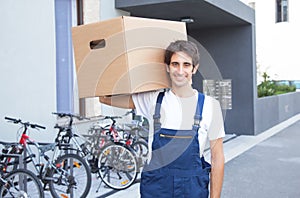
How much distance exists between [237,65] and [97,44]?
27.7ft

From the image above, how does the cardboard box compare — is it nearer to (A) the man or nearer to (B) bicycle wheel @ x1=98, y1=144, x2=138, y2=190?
(A) the man

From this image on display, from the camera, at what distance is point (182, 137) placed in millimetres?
2002

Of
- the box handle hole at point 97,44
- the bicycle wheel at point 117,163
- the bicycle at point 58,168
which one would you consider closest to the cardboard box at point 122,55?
the box handle hole at point 97,44

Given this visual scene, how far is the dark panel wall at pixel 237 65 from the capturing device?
9992 millimetres

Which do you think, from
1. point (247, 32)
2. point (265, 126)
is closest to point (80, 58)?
point (247, 32)

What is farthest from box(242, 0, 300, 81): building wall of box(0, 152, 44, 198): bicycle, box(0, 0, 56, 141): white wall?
box(0, 152, 44, 198): bicycle

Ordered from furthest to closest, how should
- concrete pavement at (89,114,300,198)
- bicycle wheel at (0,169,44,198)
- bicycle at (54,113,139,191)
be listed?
bicycle at (54,113,139,191) → concrete pavement at (89,114,300,198) → bicycle wheel at (0,169,44,198)

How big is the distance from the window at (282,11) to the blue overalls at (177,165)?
77.4 feet

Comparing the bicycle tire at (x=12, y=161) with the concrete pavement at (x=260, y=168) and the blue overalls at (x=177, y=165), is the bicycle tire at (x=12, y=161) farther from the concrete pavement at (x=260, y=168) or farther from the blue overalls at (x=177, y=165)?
the blue overalls at (x=177, y=165)

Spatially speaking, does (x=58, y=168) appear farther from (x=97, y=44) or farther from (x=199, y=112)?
(x=199, y=112)

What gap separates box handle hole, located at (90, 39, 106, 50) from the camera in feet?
6.88

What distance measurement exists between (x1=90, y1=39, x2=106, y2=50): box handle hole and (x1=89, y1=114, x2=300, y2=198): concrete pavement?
3225 mm

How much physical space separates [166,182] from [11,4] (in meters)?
4.26

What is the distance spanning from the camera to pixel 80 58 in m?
2.16
